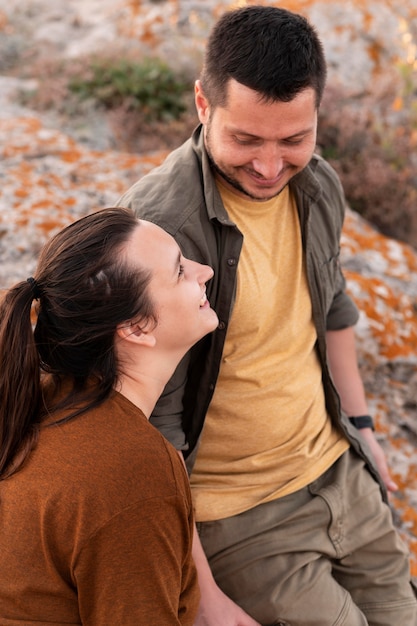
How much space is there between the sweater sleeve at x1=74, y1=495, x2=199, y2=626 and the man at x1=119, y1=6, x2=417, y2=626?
0.48 meters

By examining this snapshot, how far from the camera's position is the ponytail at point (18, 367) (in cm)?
205

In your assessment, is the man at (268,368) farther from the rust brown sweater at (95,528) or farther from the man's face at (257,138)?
the rust brown sweater at (95,528)

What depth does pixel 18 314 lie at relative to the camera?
2.07 meters

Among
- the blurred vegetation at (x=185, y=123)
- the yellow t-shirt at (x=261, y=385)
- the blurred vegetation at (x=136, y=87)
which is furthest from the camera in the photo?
the blurred vegetation at (x=136, y=87)

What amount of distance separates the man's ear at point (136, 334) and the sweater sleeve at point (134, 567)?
0.46 meters

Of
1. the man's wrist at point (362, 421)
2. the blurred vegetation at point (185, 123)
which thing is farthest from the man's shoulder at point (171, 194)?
the blurred vegetation at point (185, 123)

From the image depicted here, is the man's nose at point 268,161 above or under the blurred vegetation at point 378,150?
above

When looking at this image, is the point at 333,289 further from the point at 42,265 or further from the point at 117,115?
the point at 117,115

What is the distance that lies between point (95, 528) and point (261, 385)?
987 mm

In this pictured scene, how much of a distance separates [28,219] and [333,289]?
5.10 ft

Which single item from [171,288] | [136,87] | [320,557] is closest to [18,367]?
[171,288]

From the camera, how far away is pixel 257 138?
7.91ft

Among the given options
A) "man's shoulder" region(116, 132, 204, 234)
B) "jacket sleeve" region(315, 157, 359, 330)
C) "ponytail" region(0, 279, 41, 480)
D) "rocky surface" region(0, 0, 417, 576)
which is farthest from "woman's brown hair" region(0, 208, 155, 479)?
"rocky surface" region(0, 0, 417, 576)

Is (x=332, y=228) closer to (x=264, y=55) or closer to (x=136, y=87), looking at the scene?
(x=264, y=55)
